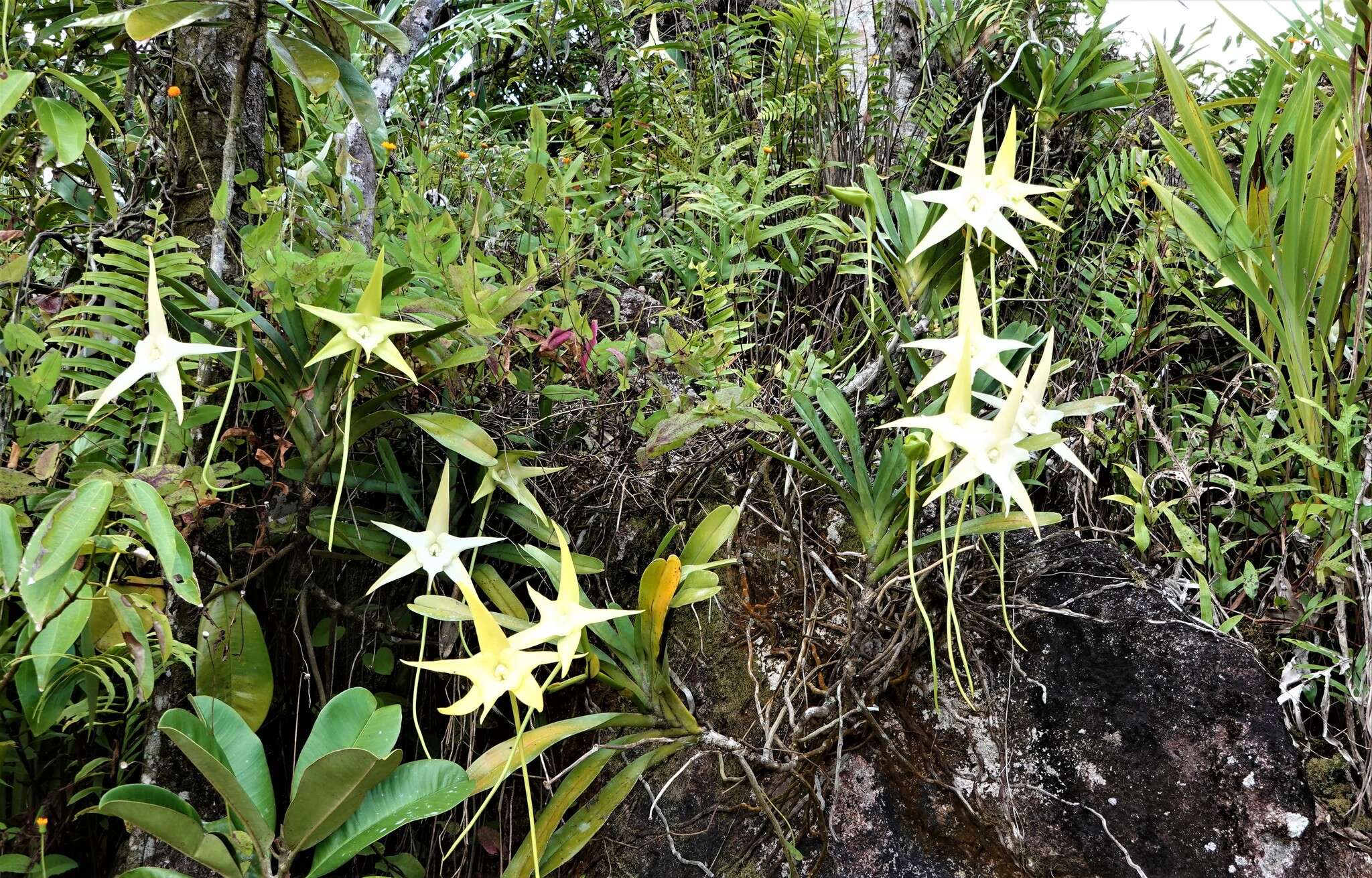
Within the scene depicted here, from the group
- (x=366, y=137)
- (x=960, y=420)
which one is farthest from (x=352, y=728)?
(x=366, y=137)

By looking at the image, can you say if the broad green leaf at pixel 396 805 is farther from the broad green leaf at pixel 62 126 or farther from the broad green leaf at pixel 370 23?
the broad green leaf at pixel 370 23

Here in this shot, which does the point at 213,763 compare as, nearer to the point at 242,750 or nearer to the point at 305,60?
the point at 242,750

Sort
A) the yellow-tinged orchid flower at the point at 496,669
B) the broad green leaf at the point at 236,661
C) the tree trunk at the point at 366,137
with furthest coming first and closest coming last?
the tree trunk at the point at 366,137 → the broad green leaf at the point at 236,661 → the yellow-tinged orchid flower at the point at 496,669

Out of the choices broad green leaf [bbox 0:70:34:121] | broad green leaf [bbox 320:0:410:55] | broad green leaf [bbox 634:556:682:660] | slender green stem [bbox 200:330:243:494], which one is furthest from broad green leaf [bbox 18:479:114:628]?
broad green leaf [bbox 320:0:410:55]

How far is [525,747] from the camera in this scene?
113 cm

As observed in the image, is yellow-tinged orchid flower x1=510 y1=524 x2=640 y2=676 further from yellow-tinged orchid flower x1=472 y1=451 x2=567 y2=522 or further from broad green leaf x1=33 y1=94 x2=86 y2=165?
broad green leaf x1=33 y1=94 x2=86 y2=165

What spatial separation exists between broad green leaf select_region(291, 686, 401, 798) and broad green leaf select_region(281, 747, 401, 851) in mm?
32

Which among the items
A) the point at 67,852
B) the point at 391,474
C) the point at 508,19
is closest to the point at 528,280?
the point at 391,474

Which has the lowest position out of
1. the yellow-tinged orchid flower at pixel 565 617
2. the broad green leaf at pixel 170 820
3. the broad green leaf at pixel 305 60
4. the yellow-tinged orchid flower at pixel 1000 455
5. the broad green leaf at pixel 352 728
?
the broad green leaf at pixel 170 820

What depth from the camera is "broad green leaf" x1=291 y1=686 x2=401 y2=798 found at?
3.78ft

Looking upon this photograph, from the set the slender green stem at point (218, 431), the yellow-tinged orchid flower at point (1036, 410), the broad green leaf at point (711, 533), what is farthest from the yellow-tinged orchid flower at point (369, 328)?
the yellow-tinged orchid flower at point (1036, 410)

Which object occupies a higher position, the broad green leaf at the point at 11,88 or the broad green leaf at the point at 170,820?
the broad green leaf at the point at 11,88

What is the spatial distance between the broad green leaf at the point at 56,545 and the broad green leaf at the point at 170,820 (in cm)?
31

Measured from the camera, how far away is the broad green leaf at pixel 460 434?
1.21 metres
